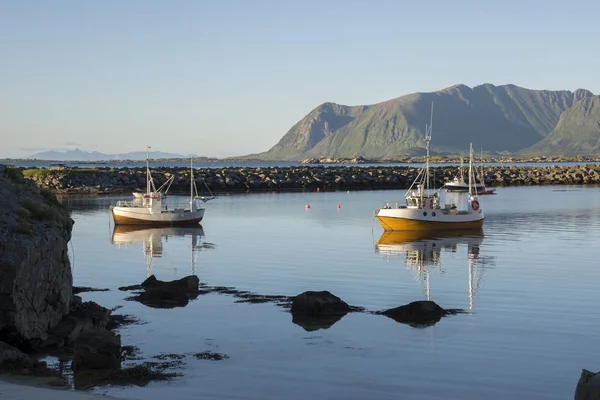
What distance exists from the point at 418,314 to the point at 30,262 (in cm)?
1144

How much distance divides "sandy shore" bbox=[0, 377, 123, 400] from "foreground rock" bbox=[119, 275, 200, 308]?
10386mm

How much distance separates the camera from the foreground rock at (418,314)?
82.2 feet

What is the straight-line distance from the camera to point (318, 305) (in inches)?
1018

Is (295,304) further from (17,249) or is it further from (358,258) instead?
(358,258)

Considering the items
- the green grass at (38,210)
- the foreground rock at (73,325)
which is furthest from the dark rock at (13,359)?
the green grass at (38,210)

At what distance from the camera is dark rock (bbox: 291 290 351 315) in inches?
1019

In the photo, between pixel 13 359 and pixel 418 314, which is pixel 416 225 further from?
pixel 13 359

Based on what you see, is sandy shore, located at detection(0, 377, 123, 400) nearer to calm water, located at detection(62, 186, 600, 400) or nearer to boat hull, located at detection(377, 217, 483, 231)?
calm water, located at detection(62, 186, 600, 400)

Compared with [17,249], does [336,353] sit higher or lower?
lower

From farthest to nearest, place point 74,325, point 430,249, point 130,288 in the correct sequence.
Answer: point 430,249 → point 130,288 → point 74,325

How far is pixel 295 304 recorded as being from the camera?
2628 centimetres

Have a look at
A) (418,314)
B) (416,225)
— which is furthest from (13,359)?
(416,225)

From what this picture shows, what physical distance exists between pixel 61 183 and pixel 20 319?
9355cm

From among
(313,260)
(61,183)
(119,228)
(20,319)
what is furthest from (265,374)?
(61,183)
